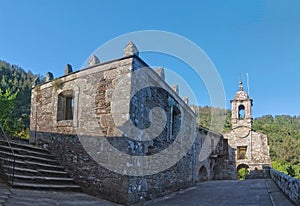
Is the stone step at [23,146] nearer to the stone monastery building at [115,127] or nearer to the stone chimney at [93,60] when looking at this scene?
the stone monastery building at [115,127]

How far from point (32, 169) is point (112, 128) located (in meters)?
1.85

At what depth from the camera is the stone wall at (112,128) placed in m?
5.83

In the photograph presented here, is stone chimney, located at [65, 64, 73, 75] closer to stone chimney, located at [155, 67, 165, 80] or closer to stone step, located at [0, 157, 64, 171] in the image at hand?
stone chimney, located at [155, 67, 165, 80]

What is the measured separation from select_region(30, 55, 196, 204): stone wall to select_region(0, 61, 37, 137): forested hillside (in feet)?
28.2

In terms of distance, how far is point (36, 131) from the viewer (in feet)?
25.7

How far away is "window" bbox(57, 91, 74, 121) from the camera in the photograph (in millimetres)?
7508

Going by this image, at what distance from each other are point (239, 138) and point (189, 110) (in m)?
11.0

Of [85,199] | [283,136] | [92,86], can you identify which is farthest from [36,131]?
[283,136]

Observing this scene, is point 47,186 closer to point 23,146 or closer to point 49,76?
point 23,146

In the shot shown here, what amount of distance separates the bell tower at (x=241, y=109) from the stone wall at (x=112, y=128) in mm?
13773

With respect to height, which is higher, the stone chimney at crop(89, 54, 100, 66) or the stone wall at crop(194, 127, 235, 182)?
the stone chimney at crop(89, 54, 100, 66)

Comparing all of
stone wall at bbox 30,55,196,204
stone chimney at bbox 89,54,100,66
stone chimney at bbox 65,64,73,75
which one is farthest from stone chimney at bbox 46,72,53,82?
stone chimney at bbox 89,54,100,66

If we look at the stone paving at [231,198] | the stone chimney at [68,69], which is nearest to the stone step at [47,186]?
the stone paving at [231,198]

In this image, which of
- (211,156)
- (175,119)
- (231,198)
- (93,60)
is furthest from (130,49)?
(211,156)
